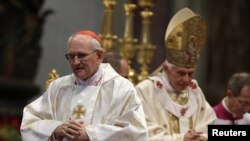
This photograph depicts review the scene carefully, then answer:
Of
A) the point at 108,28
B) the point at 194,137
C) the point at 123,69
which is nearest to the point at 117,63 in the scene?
the point at 123,69

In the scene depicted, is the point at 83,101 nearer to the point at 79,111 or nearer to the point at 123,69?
the point at 79,111

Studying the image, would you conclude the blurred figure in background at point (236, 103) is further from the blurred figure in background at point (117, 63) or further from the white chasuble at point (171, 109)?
the blurred figure in background at point (117, 63)

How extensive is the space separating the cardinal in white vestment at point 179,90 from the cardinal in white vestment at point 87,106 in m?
1.35

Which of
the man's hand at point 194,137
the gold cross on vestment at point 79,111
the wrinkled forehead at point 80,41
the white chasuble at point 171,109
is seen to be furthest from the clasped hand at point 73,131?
the white chasuble at point 171,109

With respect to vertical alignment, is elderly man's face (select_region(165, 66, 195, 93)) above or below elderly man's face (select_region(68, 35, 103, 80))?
below

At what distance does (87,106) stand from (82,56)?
0.44 metres

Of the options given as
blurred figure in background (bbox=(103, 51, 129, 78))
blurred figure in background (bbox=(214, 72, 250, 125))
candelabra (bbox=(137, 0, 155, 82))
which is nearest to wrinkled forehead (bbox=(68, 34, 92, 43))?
blurred figure in background (bbox=(103, 51, 129, 78))

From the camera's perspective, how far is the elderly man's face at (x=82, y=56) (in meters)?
7.50

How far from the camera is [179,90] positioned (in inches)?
364

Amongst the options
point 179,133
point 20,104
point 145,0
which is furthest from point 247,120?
point 20,104

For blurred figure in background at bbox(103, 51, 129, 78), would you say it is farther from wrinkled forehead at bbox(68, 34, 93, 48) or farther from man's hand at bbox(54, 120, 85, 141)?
Answer: man's hand at bbox(54, 120, 85, 141)

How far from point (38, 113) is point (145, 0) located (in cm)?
388

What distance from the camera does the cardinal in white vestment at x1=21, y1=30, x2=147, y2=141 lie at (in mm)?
7426

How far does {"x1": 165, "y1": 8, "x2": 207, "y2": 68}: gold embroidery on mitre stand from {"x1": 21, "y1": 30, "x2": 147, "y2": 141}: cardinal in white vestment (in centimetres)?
175
